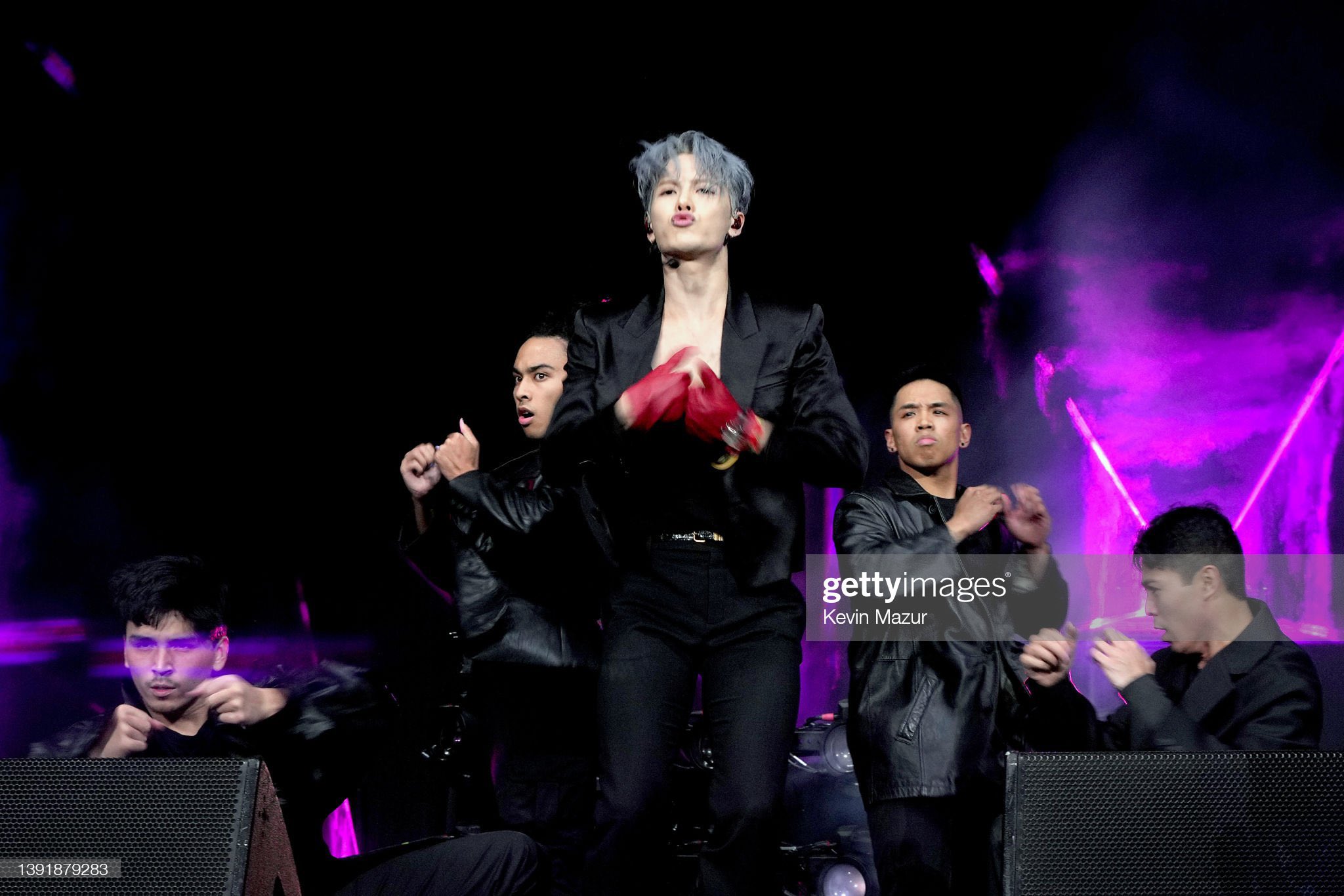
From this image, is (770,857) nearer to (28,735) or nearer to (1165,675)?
(1165,675)

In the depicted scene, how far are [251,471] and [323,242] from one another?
0.89 metres

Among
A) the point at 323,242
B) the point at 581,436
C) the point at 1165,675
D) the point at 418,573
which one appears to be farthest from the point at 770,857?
the point at 323,242

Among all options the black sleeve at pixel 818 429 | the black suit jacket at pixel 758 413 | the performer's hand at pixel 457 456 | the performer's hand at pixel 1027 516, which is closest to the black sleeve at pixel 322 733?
the black suit jacket at pixel 758 413

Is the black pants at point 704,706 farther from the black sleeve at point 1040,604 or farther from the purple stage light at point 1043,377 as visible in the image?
the purple stage light at point 1043,377

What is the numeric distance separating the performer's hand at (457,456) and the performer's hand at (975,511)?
1210mm

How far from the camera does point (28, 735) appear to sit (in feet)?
12.2

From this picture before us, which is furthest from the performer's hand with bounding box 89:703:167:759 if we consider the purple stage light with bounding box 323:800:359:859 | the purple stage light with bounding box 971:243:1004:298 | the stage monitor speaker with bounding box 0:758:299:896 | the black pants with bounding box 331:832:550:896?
the purple stage light with bounding box 971:243:1004:298

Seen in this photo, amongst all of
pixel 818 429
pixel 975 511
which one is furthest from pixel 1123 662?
pixel 818 429

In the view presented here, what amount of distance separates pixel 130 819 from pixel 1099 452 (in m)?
3.50

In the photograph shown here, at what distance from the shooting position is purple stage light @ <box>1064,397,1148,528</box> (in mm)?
4121

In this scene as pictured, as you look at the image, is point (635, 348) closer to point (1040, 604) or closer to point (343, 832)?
point (1040, 604)

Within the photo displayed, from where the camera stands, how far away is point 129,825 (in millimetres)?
1699

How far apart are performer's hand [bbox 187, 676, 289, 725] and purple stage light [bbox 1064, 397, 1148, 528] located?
10.1 feet

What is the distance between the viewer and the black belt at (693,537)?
7.19 ft
